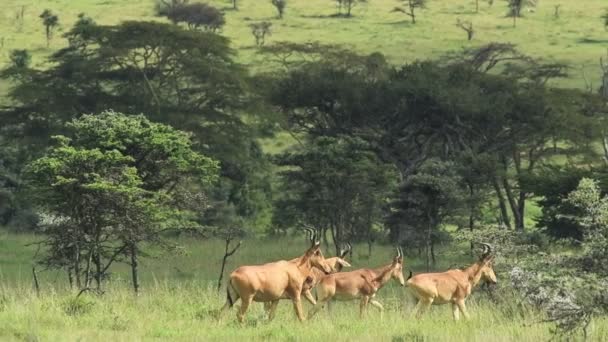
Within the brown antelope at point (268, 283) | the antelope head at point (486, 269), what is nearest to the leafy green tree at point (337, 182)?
the antelope head at point (486, 269)

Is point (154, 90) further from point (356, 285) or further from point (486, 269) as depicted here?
point (486, 269)

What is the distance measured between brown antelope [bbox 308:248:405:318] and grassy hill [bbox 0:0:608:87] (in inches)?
2096

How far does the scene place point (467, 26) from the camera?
85125 mm

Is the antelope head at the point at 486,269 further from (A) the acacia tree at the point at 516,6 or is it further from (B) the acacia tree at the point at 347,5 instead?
(B) the acacia tree at the point at 347,5

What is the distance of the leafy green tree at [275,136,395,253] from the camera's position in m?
32.8

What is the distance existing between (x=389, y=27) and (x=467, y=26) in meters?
6.26

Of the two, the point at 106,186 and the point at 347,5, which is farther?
the point at 347,5

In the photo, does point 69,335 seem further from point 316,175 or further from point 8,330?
point 316,175

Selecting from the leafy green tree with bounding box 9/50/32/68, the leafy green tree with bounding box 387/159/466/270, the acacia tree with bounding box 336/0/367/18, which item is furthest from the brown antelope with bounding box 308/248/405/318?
the acacia tree with bounding box 336/0/367/18

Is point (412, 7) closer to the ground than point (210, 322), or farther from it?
closer to the ground

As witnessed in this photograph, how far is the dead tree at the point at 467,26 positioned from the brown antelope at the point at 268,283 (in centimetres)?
6719

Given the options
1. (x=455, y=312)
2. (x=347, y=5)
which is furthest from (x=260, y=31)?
(x=455, y=312)

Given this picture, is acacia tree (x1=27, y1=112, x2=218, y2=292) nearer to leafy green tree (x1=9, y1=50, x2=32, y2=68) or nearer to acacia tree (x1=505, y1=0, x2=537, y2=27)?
leafy green tree (x1=9, y1=50, x2=32, y2=68)

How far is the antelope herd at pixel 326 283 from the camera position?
1329 centimetres
